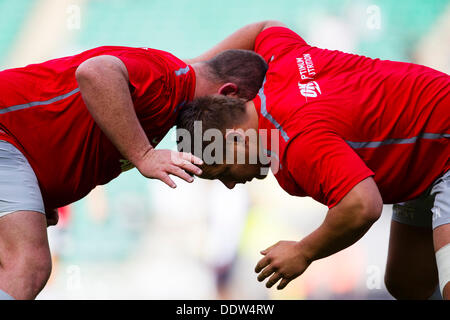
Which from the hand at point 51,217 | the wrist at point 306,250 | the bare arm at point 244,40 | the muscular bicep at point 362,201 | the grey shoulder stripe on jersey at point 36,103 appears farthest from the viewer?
the bare arm at point 244,40

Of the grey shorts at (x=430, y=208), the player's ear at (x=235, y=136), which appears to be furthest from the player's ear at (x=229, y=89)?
the grey shorts at (x=430, y=208)

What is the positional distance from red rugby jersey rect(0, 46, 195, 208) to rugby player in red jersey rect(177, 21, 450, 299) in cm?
13

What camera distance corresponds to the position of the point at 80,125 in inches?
79.7

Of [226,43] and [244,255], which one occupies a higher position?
[226,43]

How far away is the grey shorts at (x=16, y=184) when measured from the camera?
183cm

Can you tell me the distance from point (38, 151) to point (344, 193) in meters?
1.02

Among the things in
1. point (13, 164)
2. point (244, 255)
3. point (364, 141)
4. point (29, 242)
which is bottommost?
point (244, 255)

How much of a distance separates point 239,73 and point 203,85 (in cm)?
14

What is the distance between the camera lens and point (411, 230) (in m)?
2.49

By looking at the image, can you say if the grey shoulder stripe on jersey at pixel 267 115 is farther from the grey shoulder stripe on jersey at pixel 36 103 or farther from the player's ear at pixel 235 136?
the grey shoulder stripe on jersey at pixel 36 103


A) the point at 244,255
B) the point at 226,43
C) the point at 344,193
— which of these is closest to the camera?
the point at 344,193

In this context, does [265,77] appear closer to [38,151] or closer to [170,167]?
[170,167]

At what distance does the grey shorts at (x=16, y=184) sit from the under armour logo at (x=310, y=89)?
2.92 ft

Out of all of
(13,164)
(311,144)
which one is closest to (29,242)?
(13,164)
